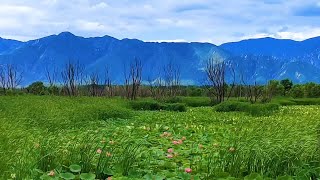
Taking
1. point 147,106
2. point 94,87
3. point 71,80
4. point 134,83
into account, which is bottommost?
point 147,106

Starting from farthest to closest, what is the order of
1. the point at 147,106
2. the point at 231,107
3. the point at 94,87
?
the point at 94,87 < the point at 147,106 < the point at 231,107

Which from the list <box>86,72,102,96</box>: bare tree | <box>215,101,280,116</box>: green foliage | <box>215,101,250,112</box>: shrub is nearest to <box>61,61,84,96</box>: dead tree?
<box>86,72,102,96</box>: bare tree

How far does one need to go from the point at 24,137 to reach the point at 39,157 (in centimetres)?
136

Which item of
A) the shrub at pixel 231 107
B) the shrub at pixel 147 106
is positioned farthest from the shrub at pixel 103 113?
the shrub at pixel 147 106

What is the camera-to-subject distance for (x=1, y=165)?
4531mm

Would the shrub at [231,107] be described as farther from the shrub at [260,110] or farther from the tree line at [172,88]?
the tree line at [172,88]

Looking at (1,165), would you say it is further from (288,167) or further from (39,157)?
(288,167)

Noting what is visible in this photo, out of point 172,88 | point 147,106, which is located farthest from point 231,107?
point 172,88

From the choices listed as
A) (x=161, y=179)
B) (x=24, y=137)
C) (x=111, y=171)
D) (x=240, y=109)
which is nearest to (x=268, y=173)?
(x=161, y=179)

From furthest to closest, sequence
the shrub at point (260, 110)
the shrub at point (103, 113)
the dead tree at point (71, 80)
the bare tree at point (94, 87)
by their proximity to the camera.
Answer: the bare tree at point (94, 87), the dead tree at point (71, 80), the shrub at point (260, 110), the shrub at point (103, 113)

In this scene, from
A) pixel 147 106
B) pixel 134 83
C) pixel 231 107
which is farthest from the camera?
pixel 134 83

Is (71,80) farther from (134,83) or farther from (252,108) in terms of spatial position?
(252,108)

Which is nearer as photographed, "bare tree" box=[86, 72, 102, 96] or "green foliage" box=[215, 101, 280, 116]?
"green foliage" box=[215, 101, 280, 116]

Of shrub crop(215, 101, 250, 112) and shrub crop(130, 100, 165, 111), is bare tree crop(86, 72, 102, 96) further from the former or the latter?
shrub crop(215, 101, 250, 112)
